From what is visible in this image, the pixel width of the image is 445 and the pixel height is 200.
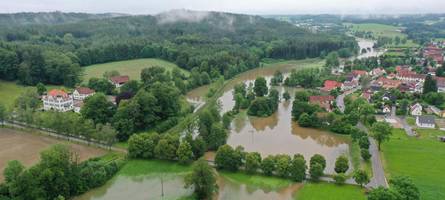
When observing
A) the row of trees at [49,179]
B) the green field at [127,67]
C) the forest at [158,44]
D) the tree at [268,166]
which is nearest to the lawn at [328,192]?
the tree at [268,166]

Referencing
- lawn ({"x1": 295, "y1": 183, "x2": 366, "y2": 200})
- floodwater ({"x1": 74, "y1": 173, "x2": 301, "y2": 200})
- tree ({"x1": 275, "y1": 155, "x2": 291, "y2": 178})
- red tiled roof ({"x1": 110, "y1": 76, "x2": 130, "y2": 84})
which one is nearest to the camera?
lawn ({"x1": 295, "y1": 183, "x2": 366, "y2": 200})

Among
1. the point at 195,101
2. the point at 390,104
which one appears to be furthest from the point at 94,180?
the point at 390,104

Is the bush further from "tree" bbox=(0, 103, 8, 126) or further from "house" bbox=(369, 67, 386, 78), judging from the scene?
"house" bbox=(369, 67, 386, 78)

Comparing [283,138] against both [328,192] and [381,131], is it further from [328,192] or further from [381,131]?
[328,192]

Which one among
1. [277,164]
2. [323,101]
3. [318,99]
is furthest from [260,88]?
[277,164]

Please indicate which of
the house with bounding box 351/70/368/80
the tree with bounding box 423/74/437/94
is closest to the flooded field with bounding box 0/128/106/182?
the tree with bounding box 423/74/437/94

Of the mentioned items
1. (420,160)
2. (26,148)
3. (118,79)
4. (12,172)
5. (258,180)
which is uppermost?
(12,172)
